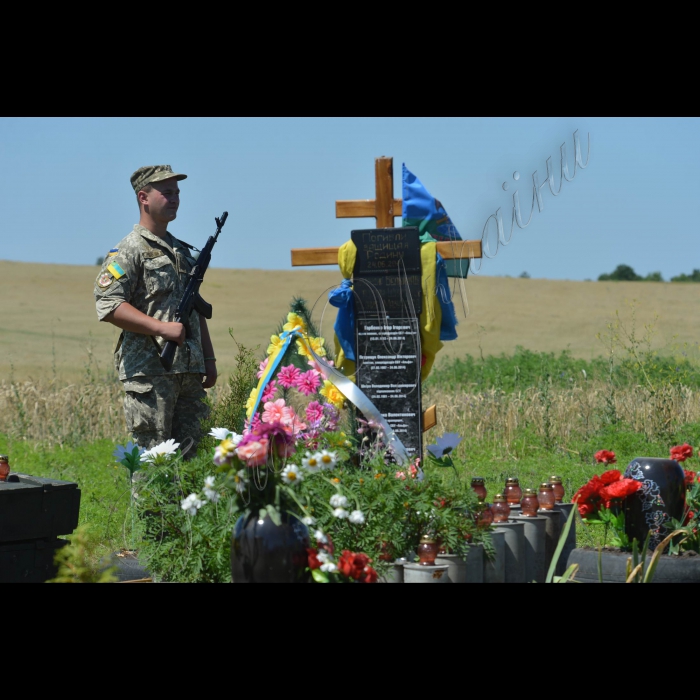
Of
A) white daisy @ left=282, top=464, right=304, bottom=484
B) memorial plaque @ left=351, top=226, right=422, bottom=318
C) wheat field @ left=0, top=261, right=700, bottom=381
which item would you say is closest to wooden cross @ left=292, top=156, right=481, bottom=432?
memorial plaque @ left=351, top=226, right=422, bottom=318

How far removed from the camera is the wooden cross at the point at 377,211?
24.2 feet

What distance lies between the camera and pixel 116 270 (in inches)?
225

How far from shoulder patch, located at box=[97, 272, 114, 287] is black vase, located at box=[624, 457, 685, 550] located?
3272 millimetres

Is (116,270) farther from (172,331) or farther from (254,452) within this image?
(254,452)

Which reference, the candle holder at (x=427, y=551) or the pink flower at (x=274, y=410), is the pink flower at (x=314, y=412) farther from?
the candle holder at (x=427, y=551)

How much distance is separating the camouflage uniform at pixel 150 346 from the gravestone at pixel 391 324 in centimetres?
154

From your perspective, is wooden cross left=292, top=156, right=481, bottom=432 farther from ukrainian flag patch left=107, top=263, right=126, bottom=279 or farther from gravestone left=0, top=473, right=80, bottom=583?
gravestone left=0, top=473, right=80, bottom=583

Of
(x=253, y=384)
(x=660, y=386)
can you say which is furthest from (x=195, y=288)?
(x=660, y=386)

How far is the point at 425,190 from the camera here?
7.25 metres

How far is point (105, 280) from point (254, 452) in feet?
8.67

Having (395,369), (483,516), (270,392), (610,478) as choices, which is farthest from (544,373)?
(483,516)

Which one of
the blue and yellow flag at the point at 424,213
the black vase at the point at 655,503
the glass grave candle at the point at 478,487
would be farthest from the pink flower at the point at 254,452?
the blue and yellow flag at the point at 424,213

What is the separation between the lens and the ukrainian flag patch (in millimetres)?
5691

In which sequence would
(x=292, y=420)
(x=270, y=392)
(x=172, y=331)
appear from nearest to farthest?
(x=292, y=420) < (x=172, y=331) < (x=270, y=392)
